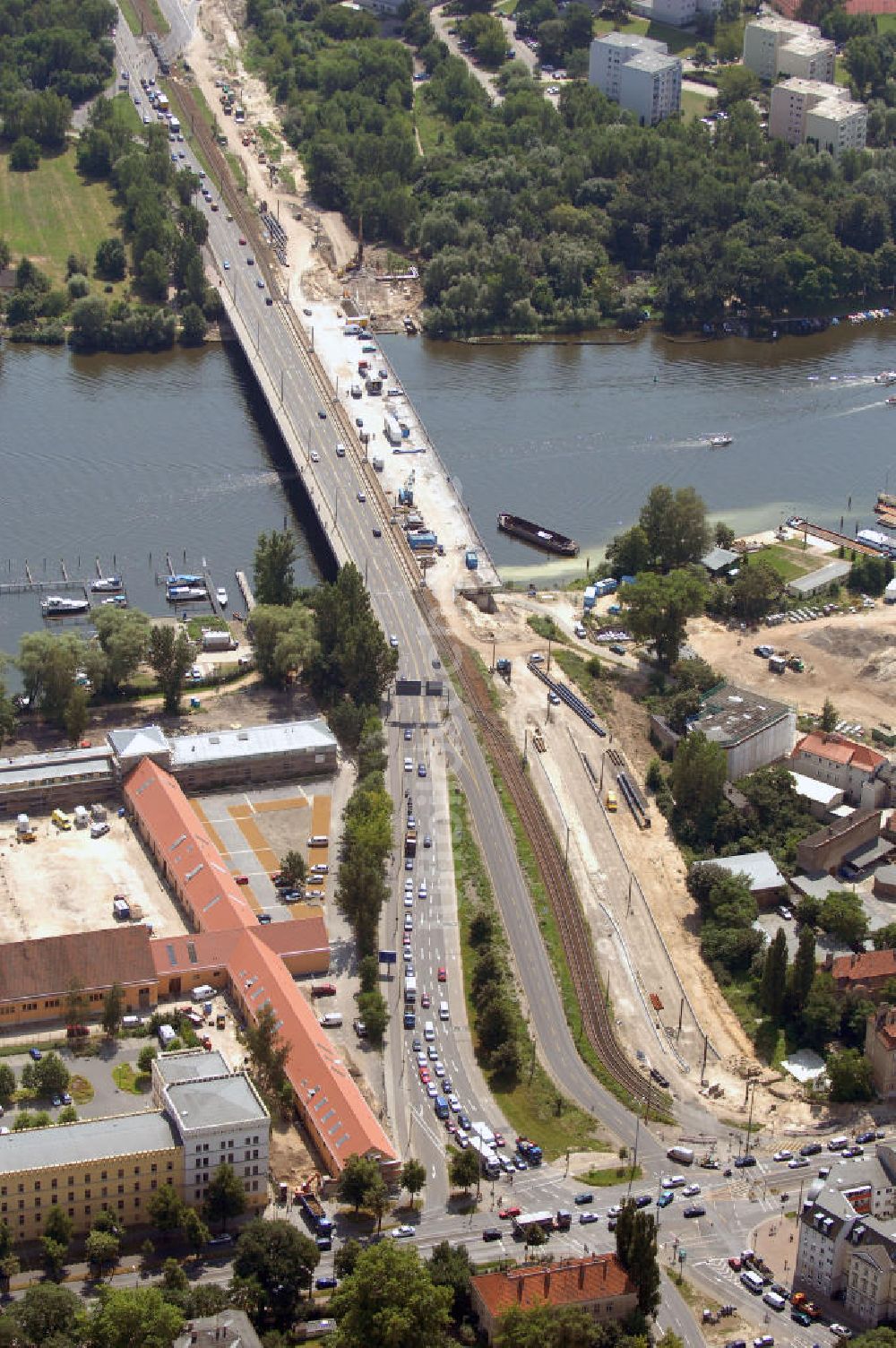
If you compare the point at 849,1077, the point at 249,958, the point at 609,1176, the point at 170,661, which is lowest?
the point at 609,1176

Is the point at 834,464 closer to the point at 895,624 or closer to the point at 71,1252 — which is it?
the point at 895,624

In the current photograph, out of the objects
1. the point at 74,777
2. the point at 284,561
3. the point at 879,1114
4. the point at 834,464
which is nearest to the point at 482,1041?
the point at 879,1114

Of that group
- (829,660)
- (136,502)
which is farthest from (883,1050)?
(136,502)

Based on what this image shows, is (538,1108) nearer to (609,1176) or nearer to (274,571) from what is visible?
(609,1176)

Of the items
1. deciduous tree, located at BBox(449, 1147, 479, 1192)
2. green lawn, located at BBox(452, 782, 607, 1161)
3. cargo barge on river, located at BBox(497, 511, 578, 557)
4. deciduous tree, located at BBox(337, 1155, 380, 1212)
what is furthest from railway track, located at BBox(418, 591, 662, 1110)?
deciduous tree, located at BBox(337, 1155, 380, 1212)

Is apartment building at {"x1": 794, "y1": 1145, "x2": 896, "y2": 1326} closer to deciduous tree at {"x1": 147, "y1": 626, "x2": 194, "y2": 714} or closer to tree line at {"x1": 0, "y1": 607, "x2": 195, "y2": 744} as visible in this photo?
deciduous tree at {"x1": 147, "y1": 626, "x2": 194, "y2": 714}

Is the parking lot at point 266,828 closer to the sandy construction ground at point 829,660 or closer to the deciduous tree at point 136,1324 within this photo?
the sandy construction ground at point 829,660
